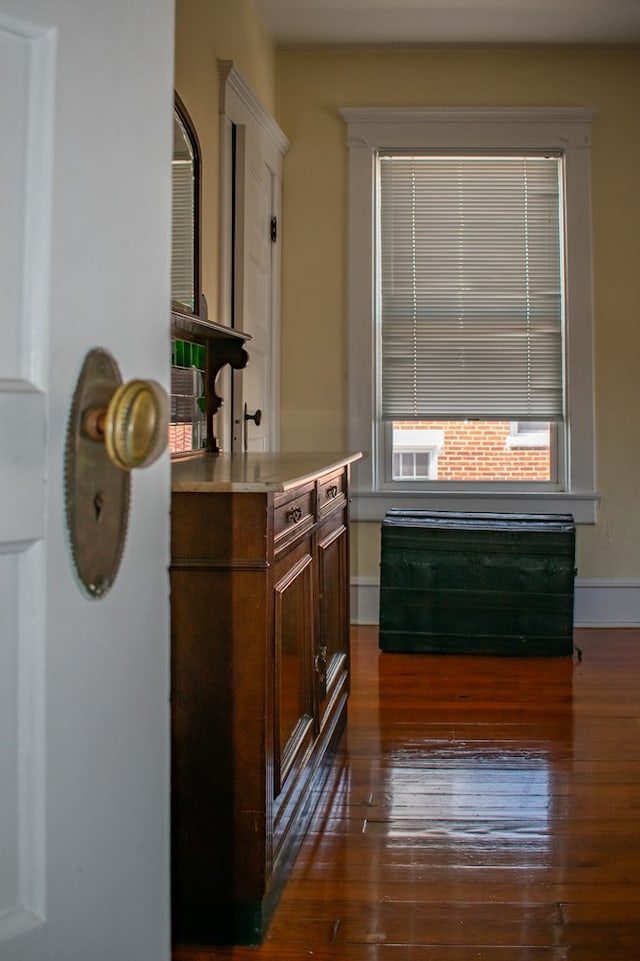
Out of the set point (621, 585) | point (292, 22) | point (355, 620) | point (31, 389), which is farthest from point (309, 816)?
point (292, 22)

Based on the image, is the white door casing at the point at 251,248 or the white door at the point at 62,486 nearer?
the white door at the point at 62,486

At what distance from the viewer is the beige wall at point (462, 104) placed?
5.21 m

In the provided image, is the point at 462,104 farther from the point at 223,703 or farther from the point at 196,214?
the point at 223,703

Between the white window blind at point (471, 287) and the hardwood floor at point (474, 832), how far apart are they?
5.59 feet

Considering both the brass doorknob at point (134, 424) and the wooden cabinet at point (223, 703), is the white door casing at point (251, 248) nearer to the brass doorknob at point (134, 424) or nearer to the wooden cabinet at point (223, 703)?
the wooden cabinet at point (223, 703)

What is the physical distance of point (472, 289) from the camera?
528cm

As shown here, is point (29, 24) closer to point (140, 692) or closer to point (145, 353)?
point (145, 353)

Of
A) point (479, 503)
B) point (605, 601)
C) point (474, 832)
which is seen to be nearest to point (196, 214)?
point (474, 832)

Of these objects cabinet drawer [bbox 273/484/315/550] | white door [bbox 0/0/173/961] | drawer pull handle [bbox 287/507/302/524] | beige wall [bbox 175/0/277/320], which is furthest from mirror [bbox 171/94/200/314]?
white door [bbox 0/0/173/961]

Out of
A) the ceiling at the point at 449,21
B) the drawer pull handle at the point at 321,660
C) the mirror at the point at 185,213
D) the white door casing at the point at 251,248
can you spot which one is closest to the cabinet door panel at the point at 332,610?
the drawer pull handle at the point at 321,660

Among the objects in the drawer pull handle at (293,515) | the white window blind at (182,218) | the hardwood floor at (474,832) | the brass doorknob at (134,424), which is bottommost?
the hardwood floor at (474,832)

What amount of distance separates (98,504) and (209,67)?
3446 mm

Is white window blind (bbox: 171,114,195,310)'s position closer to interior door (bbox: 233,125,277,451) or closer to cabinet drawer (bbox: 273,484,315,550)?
interior door (bbox: 233,125,277,451)

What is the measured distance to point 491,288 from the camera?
5273 millimetres
